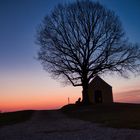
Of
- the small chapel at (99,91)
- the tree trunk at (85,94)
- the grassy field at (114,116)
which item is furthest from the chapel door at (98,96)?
the grassy field at (114,116)

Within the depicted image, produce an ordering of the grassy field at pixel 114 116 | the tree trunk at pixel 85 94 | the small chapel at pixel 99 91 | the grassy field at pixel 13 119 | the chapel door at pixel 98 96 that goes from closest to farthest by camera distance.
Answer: the grassy field at pixel 114 116 < the grassy field at pixel 13 119 < the tree trunk at pixel 85 94 < the small chapel at pixel 99 91 < the chapel door at pixel 98 96

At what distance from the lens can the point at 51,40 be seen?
4369cm

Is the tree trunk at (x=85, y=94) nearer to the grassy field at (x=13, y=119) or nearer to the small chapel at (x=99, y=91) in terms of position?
the small chapel at (x=99, y=91)

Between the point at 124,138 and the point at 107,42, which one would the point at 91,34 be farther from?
the point at 124,138

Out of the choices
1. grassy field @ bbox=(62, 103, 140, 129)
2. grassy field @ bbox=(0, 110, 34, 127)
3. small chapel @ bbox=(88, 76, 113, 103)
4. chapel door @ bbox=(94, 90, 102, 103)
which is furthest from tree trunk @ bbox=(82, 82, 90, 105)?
grassy field @ bbox=(0, 110, 34, 127)

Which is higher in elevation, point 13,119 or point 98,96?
point 98,96

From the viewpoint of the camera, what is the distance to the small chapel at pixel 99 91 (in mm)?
52250

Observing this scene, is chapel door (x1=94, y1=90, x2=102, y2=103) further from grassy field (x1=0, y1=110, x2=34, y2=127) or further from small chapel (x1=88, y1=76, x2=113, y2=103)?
grassy field (x1=0, y1=110, x2=34, y2=127)

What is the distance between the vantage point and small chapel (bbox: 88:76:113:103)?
171 ft

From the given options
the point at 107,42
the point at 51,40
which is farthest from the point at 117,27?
the point at 51,40

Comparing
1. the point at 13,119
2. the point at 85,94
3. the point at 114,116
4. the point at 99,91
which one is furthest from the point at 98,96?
the point at 114,116

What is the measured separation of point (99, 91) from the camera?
52625 mm

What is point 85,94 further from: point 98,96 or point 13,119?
point 13,119

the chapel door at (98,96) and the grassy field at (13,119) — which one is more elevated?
the chapel door at (98,96)
